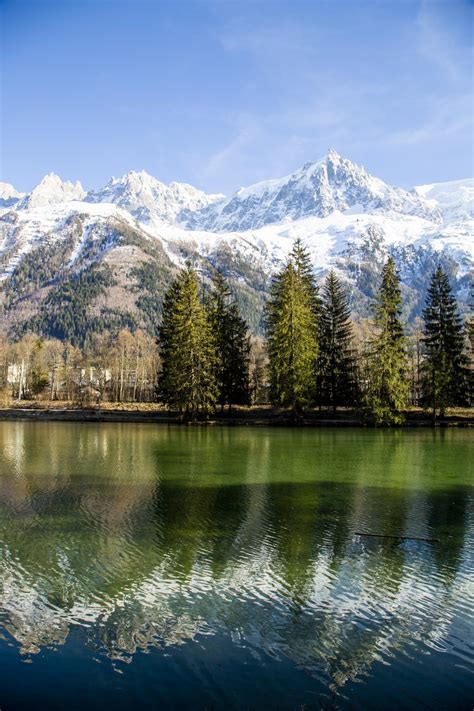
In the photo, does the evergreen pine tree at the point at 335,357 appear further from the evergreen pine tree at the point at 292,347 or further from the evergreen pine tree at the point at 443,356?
the evergreen pine tree at the point at 443,356

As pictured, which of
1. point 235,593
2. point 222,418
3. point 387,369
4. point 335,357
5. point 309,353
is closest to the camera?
point 235,593

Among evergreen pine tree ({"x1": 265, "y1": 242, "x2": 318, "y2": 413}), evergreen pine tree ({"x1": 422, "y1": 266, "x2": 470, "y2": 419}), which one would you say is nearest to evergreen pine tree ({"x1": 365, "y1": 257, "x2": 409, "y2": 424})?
evergreen pine tree ({"x1": 422, "y1": 266, "x2": 470, "y2": 419})

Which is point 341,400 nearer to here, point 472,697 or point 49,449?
point 49,449

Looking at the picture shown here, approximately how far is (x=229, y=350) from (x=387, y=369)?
2079cm

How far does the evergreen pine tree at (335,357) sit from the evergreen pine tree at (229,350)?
31.0 feet

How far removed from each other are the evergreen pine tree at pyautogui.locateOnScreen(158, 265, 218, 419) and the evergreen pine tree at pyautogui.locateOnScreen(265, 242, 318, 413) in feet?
22.8

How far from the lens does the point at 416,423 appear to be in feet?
189

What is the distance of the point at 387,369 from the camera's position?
2167 inches

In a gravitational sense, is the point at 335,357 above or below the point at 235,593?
above

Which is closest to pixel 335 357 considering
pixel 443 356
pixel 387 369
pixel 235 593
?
pixel 387 369

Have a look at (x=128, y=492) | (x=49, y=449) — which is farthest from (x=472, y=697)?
(x=49, y=449)

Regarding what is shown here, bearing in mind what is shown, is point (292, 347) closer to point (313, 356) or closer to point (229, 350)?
point (313, 356)

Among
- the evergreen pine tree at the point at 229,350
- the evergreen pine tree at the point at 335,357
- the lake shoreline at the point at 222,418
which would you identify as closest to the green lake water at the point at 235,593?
the lake shoreline at the point at 222,418

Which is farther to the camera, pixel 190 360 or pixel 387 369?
pixel 190 360
